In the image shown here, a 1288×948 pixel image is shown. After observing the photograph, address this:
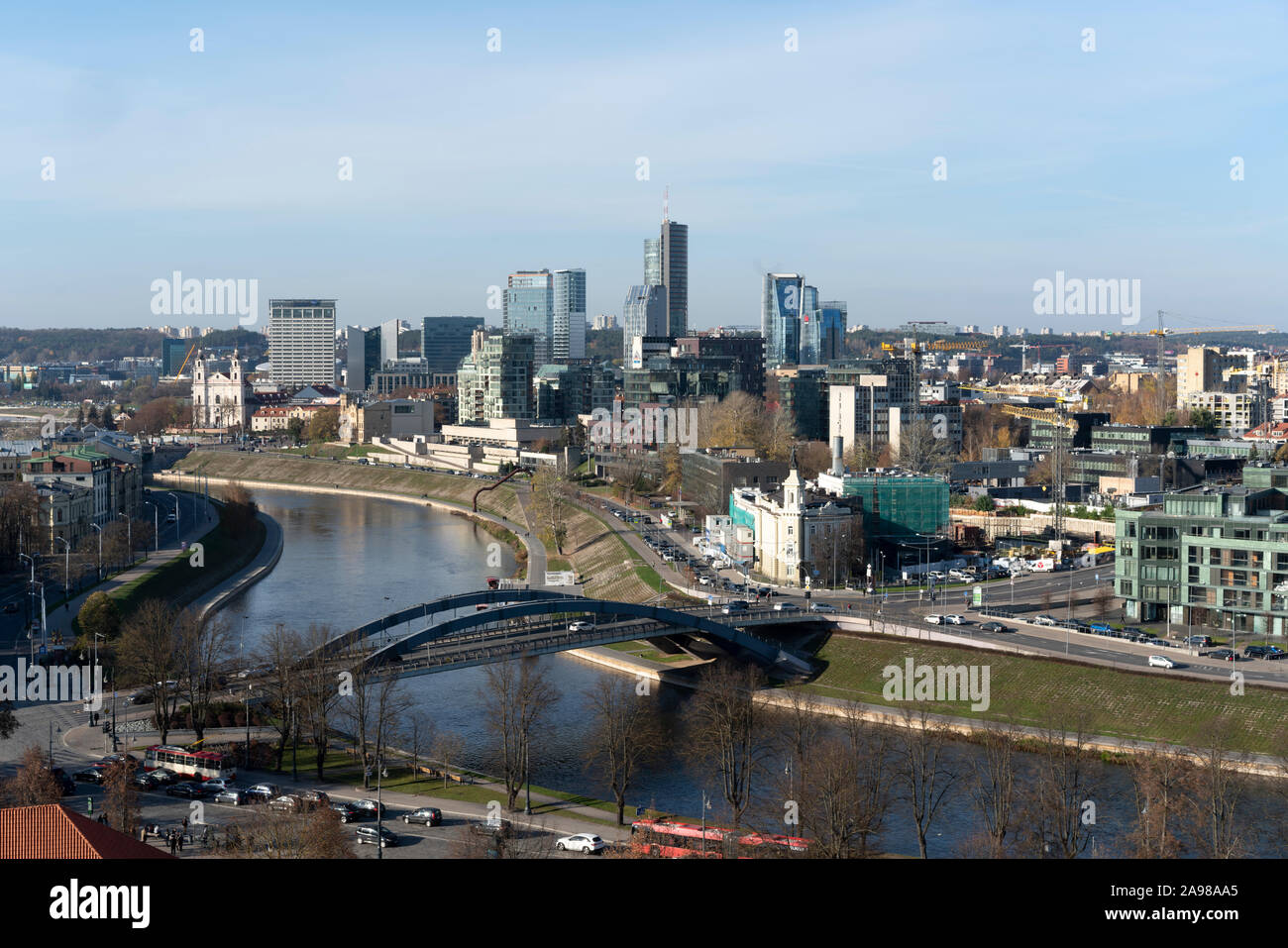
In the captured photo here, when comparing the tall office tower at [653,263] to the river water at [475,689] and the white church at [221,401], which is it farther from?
the river water at [475,689]

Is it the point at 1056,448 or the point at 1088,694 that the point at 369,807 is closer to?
the point at 1088,694

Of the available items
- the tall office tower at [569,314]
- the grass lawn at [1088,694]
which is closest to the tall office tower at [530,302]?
the tall office tower at [569,314]

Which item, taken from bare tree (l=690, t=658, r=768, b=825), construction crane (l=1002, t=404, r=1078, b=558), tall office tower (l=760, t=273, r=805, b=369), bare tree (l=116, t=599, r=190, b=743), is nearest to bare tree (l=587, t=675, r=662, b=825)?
bare tree (l=690, t=658, r=768, b=825)

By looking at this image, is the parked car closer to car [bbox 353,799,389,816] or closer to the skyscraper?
car [bbox 353,799,389,816]

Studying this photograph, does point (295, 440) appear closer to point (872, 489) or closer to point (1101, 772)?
point (872, 489)

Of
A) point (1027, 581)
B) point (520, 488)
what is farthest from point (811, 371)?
point (1027, 581)
